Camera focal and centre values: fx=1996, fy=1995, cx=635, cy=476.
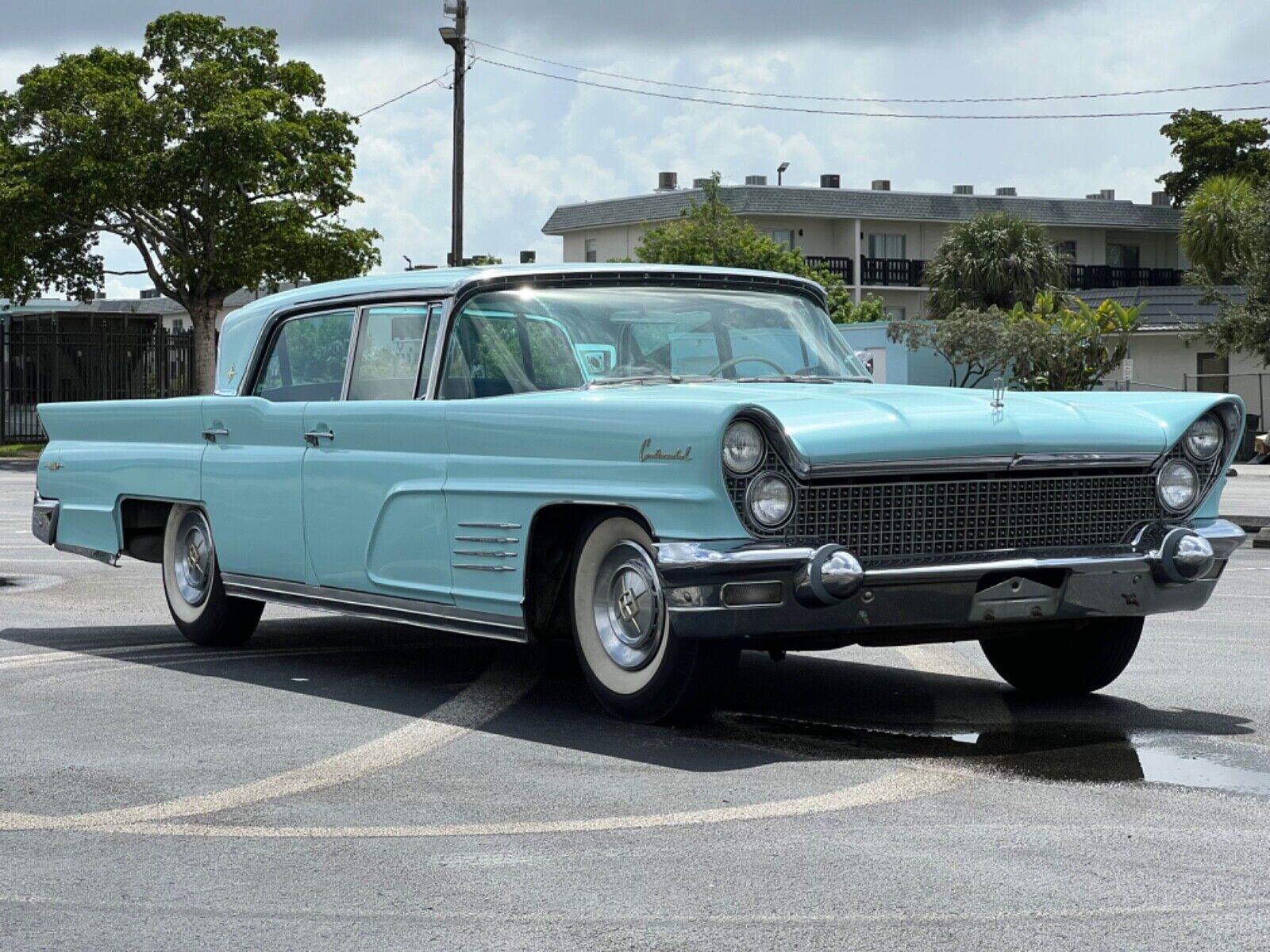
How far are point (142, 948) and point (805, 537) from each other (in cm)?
295

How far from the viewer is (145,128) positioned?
128ft

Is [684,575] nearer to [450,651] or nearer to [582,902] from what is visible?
[582,902]

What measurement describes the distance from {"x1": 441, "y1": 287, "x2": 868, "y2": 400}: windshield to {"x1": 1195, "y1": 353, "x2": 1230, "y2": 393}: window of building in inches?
1747

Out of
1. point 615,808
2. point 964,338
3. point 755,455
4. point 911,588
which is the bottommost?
point 615,808

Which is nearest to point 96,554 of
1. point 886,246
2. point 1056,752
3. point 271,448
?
point 271,448

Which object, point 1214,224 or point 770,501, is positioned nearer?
point 770,501

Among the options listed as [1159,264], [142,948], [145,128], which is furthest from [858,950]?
[1159,264]

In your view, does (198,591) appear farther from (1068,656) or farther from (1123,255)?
(1123,255)

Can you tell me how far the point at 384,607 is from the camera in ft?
26.5

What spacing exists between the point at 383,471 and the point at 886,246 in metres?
70.3

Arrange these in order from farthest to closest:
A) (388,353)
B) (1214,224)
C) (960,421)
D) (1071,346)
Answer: (1214,224), (1071,346), (388,353), (960,421)

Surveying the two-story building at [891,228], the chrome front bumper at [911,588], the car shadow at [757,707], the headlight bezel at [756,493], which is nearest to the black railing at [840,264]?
the two-story building at [891,228]

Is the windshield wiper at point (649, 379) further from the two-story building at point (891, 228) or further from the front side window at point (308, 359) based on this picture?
the two-story building at point (891, 228)

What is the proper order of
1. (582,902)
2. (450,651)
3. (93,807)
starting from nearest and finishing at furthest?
(582,902) → (93,807) → (450,651)
